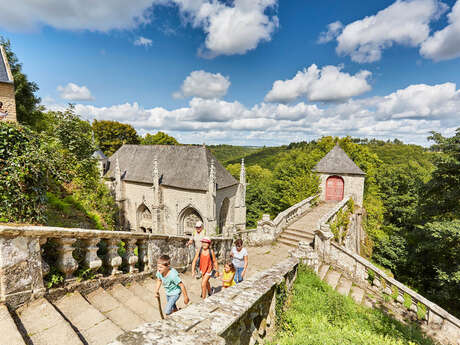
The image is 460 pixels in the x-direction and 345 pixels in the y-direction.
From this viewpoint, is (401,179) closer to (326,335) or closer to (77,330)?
(326,335)

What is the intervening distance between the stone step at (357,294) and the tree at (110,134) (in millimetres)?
41114

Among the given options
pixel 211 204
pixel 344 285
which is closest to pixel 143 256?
pixel 344 285

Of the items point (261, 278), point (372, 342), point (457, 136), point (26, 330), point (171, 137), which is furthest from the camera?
point (171, 137)

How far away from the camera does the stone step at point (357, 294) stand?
8.10m

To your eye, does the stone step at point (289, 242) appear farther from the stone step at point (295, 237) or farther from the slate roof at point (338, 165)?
the slate roof at point (338, 165)

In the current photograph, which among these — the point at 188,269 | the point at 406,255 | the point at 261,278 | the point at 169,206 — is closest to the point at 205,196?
the point at 169,206

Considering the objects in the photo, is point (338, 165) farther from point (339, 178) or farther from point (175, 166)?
point (175, 166)

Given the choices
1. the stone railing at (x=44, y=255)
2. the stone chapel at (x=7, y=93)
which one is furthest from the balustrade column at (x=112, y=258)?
the stone chapel at (x=7, y=93)

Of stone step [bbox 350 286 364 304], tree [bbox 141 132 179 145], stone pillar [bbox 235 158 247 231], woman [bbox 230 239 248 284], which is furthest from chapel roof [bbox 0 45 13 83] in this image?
tree [bbox 141 132 179 145]

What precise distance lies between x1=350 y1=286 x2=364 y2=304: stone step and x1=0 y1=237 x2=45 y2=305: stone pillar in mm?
9402

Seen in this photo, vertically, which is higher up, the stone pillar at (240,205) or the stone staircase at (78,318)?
the stone staircase at (78,318)

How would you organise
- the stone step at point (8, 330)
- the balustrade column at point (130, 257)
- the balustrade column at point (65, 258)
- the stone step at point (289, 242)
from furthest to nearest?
1. the stone step at point (289, 242)
2. the balustrade column at point (130, 257)
3. the balustrade column at point (65, 258)
4. the stone step at point (8, 330)

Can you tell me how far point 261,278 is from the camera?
3633mm

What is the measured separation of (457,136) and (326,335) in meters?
15.3
